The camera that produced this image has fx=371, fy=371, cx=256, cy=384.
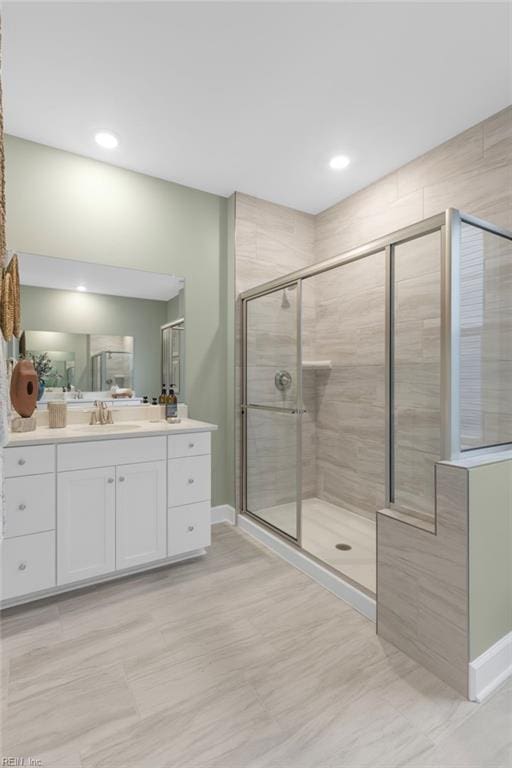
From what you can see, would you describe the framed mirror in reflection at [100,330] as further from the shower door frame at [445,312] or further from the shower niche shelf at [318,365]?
the shower door frame at [445,312]

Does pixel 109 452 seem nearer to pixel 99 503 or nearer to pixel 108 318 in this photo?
pixel 99 503

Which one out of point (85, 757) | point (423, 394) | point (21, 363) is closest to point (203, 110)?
point (21, 363)

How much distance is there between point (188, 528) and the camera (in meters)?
2.36

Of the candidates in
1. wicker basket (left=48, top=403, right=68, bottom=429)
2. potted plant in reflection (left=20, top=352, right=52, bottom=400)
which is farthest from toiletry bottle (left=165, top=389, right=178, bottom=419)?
potted plant in reflection (left=20, top=352, right=52, bottom=400)

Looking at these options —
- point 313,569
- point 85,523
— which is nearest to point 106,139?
point 85,523

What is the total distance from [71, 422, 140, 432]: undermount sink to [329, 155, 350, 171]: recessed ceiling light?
223 cm

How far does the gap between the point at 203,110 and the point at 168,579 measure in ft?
8.84

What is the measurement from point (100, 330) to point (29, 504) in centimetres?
121

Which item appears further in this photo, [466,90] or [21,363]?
[21,363]

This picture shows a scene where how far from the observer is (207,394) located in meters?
2.99

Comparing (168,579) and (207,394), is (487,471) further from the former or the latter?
(207,394)

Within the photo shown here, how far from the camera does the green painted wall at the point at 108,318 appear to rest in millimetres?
2381

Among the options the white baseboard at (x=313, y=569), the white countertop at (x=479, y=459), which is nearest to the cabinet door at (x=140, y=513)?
the white baseboard at (x=313, y=569)

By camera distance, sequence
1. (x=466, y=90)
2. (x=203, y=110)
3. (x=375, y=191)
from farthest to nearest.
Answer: (x=375, y=191)
(x=203, y=110)
(x=466, y=90)
